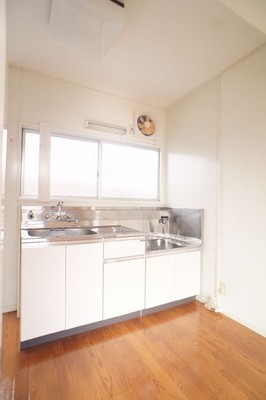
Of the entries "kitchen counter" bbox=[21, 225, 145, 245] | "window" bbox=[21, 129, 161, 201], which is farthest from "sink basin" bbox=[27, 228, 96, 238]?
"window" bbox=[21, 129, 161, 201]

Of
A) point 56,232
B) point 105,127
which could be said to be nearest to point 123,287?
point 56,232

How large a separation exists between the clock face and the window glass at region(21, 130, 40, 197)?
1.34 m

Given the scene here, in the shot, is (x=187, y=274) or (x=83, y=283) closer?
(x=83, y=283)

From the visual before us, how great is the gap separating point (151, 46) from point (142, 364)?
104 inches

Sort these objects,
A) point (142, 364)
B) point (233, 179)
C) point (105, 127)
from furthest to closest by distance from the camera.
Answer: point (105, 127), point (233, 179), point (142, 364)

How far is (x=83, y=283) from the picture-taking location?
1.74 metres

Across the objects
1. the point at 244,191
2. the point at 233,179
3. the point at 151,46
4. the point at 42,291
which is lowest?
the point at 42,291

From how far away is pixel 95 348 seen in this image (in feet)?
5.31

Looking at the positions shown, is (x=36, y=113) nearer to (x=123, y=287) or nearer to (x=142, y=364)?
(x=123, y=287)

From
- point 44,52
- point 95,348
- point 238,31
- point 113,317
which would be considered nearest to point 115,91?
point 44,52

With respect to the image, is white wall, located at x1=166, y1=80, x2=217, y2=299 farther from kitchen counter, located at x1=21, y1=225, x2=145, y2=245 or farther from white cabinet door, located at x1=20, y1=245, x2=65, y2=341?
white cabinet door, located at x1=20, y1=245, x2=65, y2=341

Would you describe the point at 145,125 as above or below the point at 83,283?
above

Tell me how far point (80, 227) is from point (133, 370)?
1.40m

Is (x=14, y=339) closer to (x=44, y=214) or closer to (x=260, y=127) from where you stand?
(x=44, y=214)
